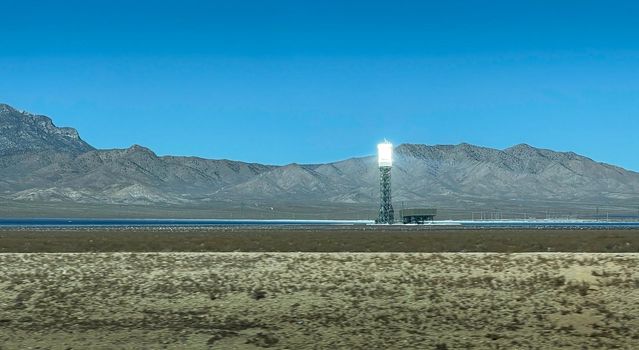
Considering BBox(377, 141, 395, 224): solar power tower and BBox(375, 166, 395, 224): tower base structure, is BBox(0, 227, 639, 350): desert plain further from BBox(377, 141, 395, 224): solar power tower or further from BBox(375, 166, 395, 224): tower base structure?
BBox(377, 141, 395, 224): solar power tower

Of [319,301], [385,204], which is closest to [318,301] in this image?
[319,301]

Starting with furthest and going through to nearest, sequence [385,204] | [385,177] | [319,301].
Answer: [385,177] < [385,204] < [319,301]

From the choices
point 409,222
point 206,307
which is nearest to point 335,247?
point 206,307

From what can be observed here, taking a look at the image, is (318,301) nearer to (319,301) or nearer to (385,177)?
(319,301)

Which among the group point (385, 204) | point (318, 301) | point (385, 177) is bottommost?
point (318, 301)

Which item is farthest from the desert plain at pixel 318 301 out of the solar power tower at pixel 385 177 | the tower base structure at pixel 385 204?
the solar power tower at pixel 385 177

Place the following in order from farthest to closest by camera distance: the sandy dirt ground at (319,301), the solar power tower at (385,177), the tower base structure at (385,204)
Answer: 1. the solar power tower at (385,177)
2. the tower base structure at (385,204)
3. the sandy dirt ground at (319,301)

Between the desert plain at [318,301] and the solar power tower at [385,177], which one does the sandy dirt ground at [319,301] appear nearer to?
the desert plain at [318,301]

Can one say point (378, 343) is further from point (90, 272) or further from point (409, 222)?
point (409, 222)
